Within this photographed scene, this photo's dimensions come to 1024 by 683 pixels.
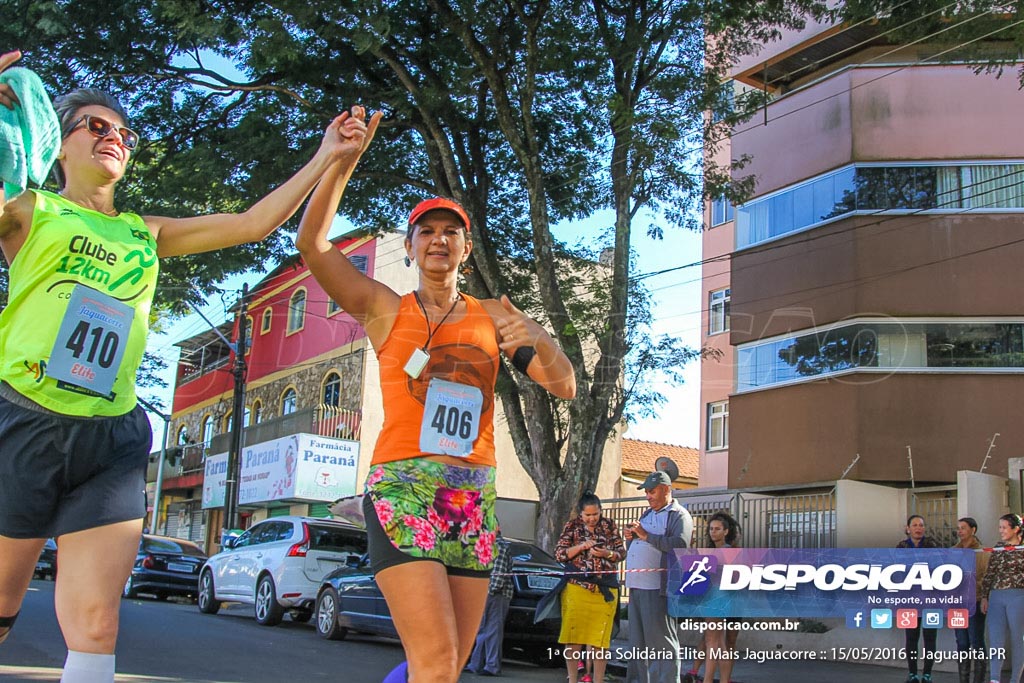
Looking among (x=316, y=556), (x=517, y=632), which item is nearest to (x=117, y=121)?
(x=517, y=632)

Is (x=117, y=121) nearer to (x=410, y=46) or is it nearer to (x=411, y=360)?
(x=411, y=360)

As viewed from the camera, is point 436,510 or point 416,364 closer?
point 436,510

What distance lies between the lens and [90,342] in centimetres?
309

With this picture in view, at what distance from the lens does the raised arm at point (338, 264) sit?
3289 millimetres

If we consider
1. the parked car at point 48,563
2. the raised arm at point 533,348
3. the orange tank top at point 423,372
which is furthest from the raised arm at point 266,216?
the parked car at point 48,563

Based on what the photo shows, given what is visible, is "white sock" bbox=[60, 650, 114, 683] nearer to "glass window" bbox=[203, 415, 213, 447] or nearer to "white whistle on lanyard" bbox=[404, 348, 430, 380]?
"white whistle on lanyard" bbox=[404, 348, 430, 380]

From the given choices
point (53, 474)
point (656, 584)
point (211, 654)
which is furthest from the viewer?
point (211, 654)

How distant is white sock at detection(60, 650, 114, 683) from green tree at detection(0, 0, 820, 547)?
36.1 ft

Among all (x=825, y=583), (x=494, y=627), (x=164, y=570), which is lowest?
(x=494, y=627)

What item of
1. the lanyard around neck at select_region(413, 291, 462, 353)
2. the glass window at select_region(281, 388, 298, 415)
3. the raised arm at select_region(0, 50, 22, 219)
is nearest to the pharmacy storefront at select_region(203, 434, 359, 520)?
the glass window at select_region(281, 388, 298, 415)

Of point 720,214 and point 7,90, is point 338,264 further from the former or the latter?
point 720,214

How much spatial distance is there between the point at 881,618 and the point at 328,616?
6.98 m

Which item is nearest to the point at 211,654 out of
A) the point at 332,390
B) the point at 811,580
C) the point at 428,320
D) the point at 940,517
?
the point at 811,580

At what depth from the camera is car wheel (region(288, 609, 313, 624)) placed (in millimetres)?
15475
